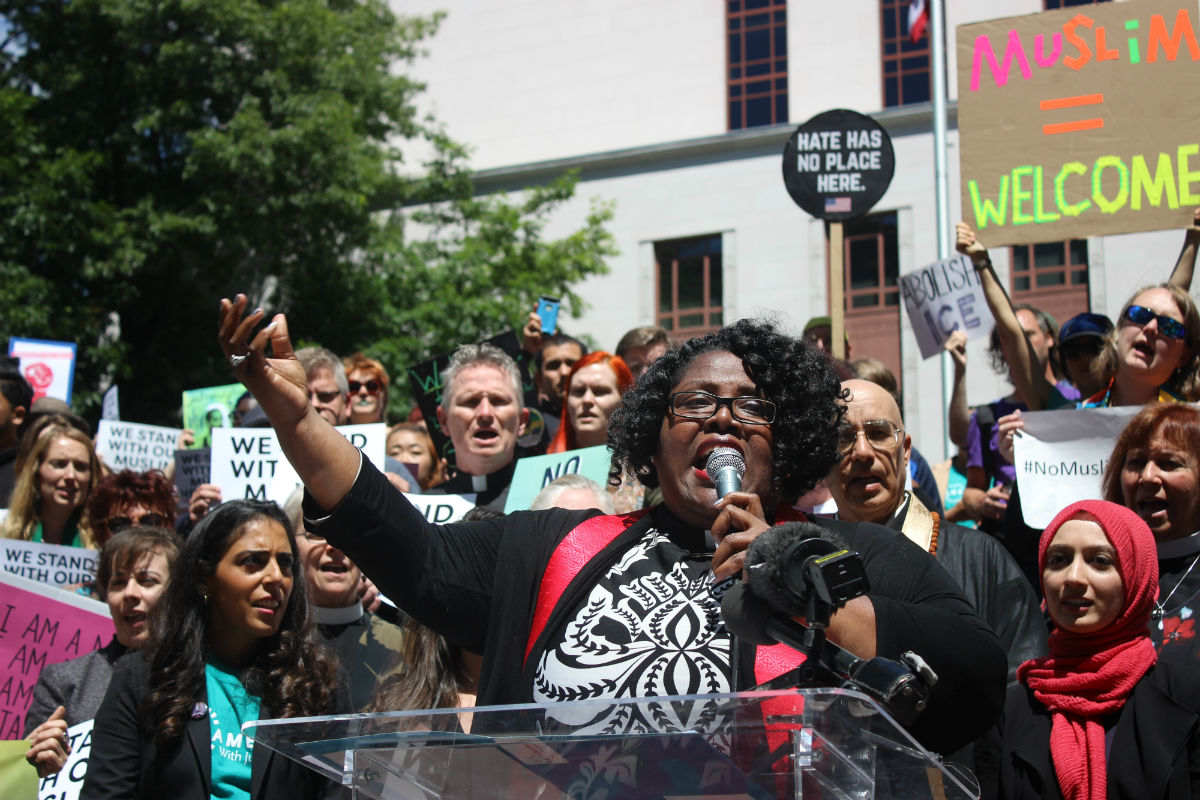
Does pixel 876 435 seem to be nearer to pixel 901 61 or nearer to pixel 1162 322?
pixel 1162 322

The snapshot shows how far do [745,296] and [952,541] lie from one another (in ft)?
60.8

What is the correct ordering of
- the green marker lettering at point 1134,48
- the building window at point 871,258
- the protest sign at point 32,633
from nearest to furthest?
the protest sign at point 32,633, the green marker lettering at point 1134,48, the building window at point 871,258

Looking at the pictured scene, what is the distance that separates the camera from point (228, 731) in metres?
3.41

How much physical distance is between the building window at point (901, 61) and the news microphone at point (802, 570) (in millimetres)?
20683

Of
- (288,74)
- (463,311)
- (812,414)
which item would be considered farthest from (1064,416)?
(288,74)

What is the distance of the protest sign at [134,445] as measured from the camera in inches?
287

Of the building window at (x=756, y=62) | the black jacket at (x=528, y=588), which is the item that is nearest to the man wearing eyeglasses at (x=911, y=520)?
the black jacket at (x=528, y=588)

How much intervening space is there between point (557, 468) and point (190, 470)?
247 centimetres

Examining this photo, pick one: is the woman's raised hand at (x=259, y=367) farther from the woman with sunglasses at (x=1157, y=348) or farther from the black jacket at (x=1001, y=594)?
the woman with sunglasses at (x=1157, y=348)

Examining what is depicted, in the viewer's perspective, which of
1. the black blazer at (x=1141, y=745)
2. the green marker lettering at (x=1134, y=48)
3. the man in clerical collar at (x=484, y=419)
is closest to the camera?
the black blazer at (x=1141, y=745)

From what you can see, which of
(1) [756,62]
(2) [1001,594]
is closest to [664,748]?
(2) [1001,594]

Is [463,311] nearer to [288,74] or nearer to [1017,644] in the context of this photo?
[288,74]

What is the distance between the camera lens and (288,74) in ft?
64.2

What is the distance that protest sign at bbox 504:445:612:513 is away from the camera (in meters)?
5.03
